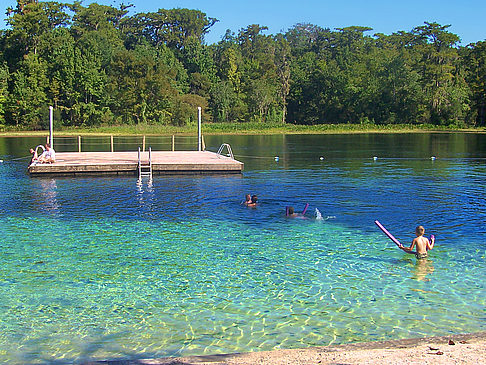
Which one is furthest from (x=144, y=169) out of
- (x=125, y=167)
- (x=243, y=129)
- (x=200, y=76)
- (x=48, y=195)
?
(x=200, y=76)

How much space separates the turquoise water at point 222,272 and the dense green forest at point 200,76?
197ft

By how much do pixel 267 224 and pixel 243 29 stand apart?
11117cm

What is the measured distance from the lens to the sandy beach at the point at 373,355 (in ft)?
19.0

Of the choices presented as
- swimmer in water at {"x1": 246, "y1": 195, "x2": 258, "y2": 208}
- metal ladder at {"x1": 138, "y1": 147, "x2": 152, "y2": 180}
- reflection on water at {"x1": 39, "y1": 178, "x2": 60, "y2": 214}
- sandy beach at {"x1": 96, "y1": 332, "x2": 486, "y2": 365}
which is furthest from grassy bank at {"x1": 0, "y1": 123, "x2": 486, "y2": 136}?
sandy beach at {"x1": 96, "y1": 332, "x2": 486, "y2": 365}

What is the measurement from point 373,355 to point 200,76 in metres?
87.0

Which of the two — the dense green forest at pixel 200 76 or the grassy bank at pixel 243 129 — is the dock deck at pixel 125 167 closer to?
the grassy bank at pixel 243 129

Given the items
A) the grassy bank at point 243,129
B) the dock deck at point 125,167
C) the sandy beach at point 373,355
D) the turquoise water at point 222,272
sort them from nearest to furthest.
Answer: the sandy beach at point 373,355 → the turquoise water at point 222,272 → the dock deck at point 125,167 → the grassy bank at point 243,129

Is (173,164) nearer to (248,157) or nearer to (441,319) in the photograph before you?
(248,157)

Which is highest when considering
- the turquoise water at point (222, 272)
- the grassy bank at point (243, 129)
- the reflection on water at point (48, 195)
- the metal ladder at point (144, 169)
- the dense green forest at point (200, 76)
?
the dense green forest at point (200, 76)

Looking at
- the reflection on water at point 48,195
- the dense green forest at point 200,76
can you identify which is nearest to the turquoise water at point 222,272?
the reflection on water at point 48,195

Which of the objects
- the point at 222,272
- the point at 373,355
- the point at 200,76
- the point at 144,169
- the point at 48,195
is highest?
the point at 200,76

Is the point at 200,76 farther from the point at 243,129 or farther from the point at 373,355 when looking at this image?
the point at 373,355

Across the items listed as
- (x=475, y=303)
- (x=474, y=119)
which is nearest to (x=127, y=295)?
(x=475, y=303)

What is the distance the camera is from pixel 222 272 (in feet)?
34.4
